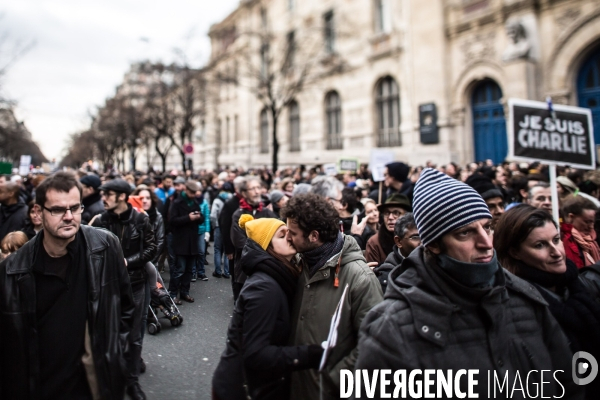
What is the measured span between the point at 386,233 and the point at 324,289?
1.93 m

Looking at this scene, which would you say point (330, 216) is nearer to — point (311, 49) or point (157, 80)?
point (311, 49)

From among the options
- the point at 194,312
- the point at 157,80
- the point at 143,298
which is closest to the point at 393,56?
the point at 157,80

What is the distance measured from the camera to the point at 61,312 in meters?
2.64

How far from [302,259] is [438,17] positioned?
20311 millimetres

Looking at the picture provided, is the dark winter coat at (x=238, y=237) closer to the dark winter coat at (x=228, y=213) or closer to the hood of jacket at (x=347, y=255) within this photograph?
the dark winter coat at (x=228, y=213)

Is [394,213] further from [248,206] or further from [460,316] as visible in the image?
[248,206]

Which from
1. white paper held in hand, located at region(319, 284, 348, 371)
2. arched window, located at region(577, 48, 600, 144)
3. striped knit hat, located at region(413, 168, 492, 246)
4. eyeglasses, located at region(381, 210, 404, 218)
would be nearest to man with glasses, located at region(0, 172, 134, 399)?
white paper held in hand, located at region(319, 284, 348, 371)

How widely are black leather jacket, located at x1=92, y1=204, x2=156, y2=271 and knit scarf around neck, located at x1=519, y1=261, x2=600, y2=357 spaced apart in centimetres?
399

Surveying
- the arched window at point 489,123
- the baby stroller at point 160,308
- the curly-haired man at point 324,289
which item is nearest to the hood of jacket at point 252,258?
the curly-haired man at point 324,289

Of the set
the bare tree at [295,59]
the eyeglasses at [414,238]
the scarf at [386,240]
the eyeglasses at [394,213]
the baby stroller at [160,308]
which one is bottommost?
the baby stroller at [160,308]

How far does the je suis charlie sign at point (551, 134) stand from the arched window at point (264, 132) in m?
29.4

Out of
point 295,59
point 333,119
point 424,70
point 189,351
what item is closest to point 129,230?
point 189,351

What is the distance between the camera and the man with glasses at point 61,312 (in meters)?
2.52

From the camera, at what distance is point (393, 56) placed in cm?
2283
